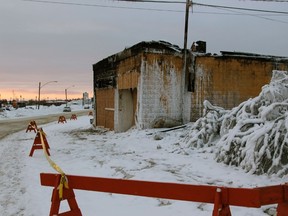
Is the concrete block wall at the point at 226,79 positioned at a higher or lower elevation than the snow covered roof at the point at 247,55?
lower

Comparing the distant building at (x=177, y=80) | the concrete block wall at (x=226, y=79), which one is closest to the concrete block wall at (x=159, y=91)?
the distant building at (x=177, y=80)

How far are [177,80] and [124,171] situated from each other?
26.5 ft

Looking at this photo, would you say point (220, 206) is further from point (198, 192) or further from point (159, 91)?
point (159, 91)

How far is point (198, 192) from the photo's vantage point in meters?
3.12

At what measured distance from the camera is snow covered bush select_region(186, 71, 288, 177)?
23.4 ft

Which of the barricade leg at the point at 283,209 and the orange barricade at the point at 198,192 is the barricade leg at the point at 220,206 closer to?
the orange barricade at the point at 198,192

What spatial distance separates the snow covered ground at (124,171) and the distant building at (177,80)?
1.57 metres

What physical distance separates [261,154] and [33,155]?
7068 millimetres

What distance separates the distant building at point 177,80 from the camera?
1494 centimetres

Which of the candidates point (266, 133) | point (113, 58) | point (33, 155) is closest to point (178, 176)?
point (266, 133)

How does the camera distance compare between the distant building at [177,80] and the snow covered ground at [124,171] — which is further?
the distant building at [177,80]

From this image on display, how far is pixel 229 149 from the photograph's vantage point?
328 inches

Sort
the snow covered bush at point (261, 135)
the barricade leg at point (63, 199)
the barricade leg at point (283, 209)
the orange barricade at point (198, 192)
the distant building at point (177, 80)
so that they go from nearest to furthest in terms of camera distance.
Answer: the orange barricade at point (198, 192) → the barricade leg at point (283, 209) → the barricade leg at point (63, 199) → the snow covered bush at point (261, 135) → the distant building at point (177, 80)

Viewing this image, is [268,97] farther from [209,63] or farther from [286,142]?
[209,63]
